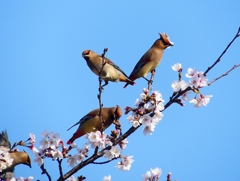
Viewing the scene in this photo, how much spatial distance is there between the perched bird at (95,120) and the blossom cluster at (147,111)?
3.18 feet

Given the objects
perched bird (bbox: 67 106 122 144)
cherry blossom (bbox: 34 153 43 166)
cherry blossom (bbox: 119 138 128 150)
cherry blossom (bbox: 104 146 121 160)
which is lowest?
cherry blossom (bbox: 104 146 121 160)

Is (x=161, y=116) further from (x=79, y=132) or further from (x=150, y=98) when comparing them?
(x=79, y=132)

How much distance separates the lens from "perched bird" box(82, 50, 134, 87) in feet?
19.1

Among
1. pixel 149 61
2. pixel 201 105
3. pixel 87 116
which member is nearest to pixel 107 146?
pixel 201 105

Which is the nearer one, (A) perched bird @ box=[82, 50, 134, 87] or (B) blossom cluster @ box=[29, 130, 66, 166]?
(B) blossom cluster @ box=[29, 130, 66, 166]

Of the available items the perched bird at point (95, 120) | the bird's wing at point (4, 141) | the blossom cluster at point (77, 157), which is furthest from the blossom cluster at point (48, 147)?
the bird's wing at point (4, 141)

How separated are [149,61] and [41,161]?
375cm

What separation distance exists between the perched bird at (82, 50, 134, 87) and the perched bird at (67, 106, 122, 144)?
0.90 meters

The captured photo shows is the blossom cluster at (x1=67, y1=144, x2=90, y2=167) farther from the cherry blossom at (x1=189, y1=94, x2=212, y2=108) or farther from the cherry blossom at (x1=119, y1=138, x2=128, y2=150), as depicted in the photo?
the cherry blossom at (x1=189, y1=94, x2=212, y2=108)

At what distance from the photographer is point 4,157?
12.5ft

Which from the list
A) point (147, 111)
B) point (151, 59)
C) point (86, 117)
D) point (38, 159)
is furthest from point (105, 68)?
point (38, 159)

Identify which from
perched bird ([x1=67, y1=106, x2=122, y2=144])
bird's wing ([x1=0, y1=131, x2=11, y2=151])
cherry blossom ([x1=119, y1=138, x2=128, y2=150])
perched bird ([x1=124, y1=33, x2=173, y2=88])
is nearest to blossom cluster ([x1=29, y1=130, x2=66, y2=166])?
cherry blossom ([x1=119, y1=138, x2=128, y2=150])

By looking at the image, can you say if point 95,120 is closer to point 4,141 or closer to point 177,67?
point 177,67

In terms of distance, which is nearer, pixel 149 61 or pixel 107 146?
pixel 107 146
